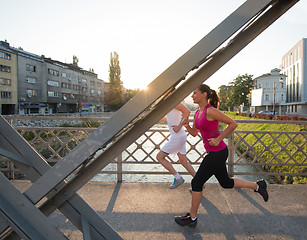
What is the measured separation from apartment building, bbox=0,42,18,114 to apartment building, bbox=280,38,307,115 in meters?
61.8

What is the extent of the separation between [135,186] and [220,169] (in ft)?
6.25

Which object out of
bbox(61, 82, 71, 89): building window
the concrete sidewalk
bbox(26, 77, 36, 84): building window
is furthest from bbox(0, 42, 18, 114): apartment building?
the concrete sidewalk

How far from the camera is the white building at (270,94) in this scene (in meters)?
56.4

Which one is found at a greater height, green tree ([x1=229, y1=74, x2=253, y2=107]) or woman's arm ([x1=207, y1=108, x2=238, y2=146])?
green tree ([x1=229, y1=74, x2=253, y2=107])

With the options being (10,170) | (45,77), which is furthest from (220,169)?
(45,77)

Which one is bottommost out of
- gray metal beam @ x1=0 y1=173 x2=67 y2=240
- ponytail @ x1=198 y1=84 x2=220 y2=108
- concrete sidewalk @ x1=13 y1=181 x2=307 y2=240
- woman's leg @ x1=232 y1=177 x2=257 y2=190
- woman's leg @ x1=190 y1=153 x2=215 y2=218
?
concrete sidewalk @ x1=13 y1=181 x2=307 y2=240

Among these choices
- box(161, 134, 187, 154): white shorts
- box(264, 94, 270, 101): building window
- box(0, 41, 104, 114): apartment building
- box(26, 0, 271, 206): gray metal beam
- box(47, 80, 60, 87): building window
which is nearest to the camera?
box(26, 0, 271, 206): gray metal beam

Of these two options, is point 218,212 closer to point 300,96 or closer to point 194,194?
point 194,194

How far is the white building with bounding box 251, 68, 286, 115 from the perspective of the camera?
56366 mm

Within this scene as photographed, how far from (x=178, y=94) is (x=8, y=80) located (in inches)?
1919

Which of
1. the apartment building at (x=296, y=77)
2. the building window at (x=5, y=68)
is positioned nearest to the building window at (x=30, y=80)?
the building window at (x=5, y=68)

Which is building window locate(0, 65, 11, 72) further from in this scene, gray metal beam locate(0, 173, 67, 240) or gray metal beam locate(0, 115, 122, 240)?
gray metal beam locate(0, 173, 67, 240)

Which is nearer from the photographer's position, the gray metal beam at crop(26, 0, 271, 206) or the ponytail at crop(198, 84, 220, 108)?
the gray metal beam at crop(26, 0, 271, 206)

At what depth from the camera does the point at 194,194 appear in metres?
2.55
